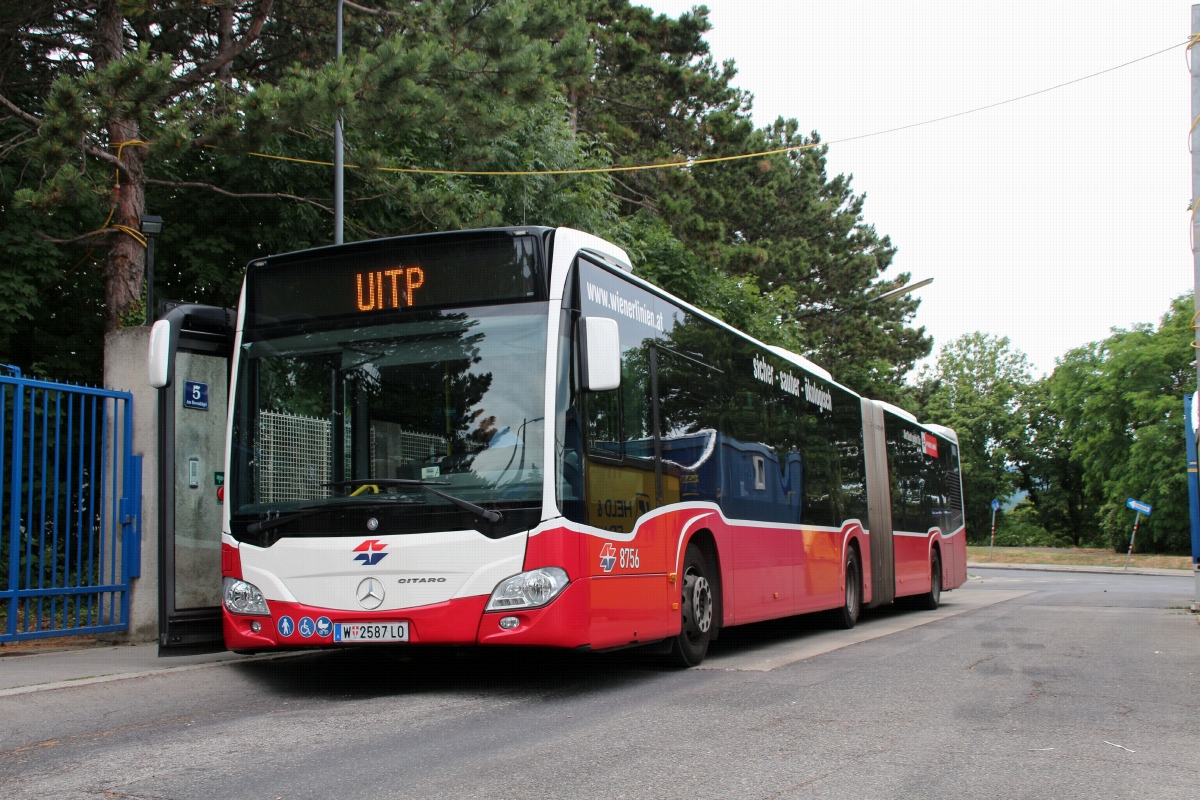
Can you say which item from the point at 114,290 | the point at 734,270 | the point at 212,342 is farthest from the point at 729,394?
the point at 734,270

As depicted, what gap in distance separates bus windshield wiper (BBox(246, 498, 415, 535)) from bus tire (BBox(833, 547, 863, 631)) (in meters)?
8.49

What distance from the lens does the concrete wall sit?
10750 mm

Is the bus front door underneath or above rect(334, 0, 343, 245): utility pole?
underneath

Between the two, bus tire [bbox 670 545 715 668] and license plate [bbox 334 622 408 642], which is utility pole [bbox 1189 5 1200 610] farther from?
license plate [bbox 334 622 408 642]

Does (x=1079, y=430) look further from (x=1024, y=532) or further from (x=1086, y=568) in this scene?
(x=1024, y=532)

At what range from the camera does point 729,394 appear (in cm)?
1078

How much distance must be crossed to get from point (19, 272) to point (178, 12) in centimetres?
458

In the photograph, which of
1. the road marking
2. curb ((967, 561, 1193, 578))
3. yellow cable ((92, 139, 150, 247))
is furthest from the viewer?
curb ((967, 561, 1193, 578))

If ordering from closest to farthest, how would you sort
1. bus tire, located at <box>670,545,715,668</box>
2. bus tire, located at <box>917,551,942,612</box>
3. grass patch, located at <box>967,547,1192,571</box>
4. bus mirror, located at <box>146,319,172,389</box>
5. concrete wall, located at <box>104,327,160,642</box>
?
1. bus mirror, located at <box>146,319,172,389</box>
2. bus tire, located at <box>670,545,715,668</box>
3. concrete wall, located at <box>104,327,160,642</box>
4. bus tire, located at <box>917,551,942,612</box>
5. grass patch, located at <box>967,547,1192,571</box>

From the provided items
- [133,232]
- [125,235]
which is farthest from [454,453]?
[125,235]

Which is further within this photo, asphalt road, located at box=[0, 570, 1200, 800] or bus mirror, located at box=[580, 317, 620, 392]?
bus mirror, located at box=[580, 317, 620, 392]

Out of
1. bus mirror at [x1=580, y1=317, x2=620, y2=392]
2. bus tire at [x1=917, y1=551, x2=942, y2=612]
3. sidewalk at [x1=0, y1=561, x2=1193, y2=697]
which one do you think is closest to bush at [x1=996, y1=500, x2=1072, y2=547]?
bus tire at [x1=917, y1=551, x2=942, y2=612]

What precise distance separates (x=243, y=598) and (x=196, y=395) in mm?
3562

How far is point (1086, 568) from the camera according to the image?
4775cm
